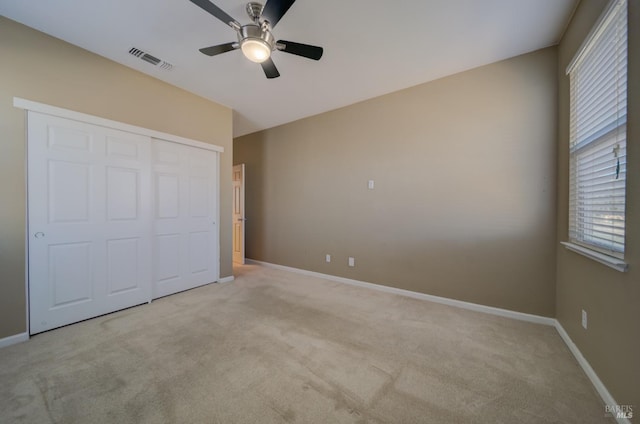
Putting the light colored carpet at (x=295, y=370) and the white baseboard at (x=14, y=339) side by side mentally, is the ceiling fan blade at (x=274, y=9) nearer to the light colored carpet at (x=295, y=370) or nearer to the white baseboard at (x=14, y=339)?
the light colored carpet at (x=295, y=370)

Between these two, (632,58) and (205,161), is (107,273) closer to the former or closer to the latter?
(205,161)

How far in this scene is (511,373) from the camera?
64.7 inches

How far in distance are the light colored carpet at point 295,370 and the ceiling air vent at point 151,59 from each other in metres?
2.77

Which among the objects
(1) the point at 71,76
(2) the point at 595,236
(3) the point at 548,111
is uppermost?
(1) the point at 71,76

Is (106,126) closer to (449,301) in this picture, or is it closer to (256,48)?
(256,48)

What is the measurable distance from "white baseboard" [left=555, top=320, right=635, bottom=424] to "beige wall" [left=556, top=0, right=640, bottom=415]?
4 cm

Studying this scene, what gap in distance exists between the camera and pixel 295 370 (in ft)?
5.44

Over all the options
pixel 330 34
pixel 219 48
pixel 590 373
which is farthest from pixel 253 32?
pixel 590 373

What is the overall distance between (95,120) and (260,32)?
2059 millimetres

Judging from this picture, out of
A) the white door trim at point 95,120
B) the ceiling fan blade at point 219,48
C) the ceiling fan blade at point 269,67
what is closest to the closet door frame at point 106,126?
the white door trim at point 95,120

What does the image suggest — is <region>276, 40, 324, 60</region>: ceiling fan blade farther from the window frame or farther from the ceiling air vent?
the window frame

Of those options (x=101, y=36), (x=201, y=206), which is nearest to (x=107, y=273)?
(x=201, y=206)

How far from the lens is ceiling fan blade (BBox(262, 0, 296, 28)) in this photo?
151cm

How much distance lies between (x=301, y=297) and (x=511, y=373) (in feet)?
7.00
